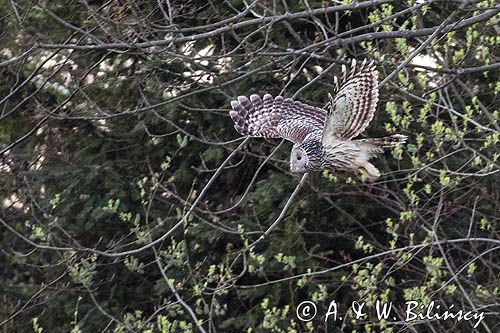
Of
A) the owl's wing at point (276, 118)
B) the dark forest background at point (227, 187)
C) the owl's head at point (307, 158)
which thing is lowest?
the dark forest background at point (227, 187)

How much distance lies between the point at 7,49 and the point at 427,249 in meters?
3.33

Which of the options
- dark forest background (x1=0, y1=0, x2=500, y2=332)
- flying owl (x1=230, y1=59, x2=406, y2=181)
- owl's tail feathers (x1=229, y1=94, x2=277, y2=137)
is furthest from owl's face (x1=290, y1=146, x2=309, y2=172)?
dark forest background (x1=0, y1=0, x2=500, y2=332)

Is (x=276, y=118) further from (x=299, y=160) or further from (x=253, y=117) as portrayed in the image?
(x=299, y=160)

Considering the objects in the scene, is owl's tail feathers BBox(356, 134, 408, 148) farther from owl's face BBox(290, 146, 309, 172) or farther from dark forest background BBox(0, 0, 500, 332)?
dark forest background BBox(0, 0, 500, 332)

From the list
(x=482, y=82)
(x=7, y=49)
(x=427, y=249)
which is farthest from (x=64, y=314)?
(x=482, y=82)

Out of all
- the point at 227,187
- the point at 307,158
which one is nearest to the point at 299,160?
the point at 307,158

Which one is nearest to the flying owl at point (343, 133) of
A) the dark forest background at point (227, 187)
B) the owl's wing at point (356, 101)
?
the owl's wing at point (356, 101)

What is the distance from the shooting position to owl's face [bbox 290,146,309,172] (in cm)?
509

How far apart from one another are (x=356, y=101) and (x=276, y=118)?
895mm

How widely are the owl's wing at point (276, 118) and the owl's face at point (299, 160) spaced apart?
0.33m

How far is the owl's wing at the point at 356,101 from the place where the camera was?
4.96 m

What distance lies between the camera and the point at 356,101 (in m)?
5.02

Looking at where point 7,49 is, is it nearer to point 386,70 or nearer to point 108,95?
point 108,95

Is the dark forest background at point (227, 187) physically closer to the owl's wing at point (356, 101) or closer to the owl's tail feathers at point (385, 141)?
the owl's tail feathers at point (385, 141)
